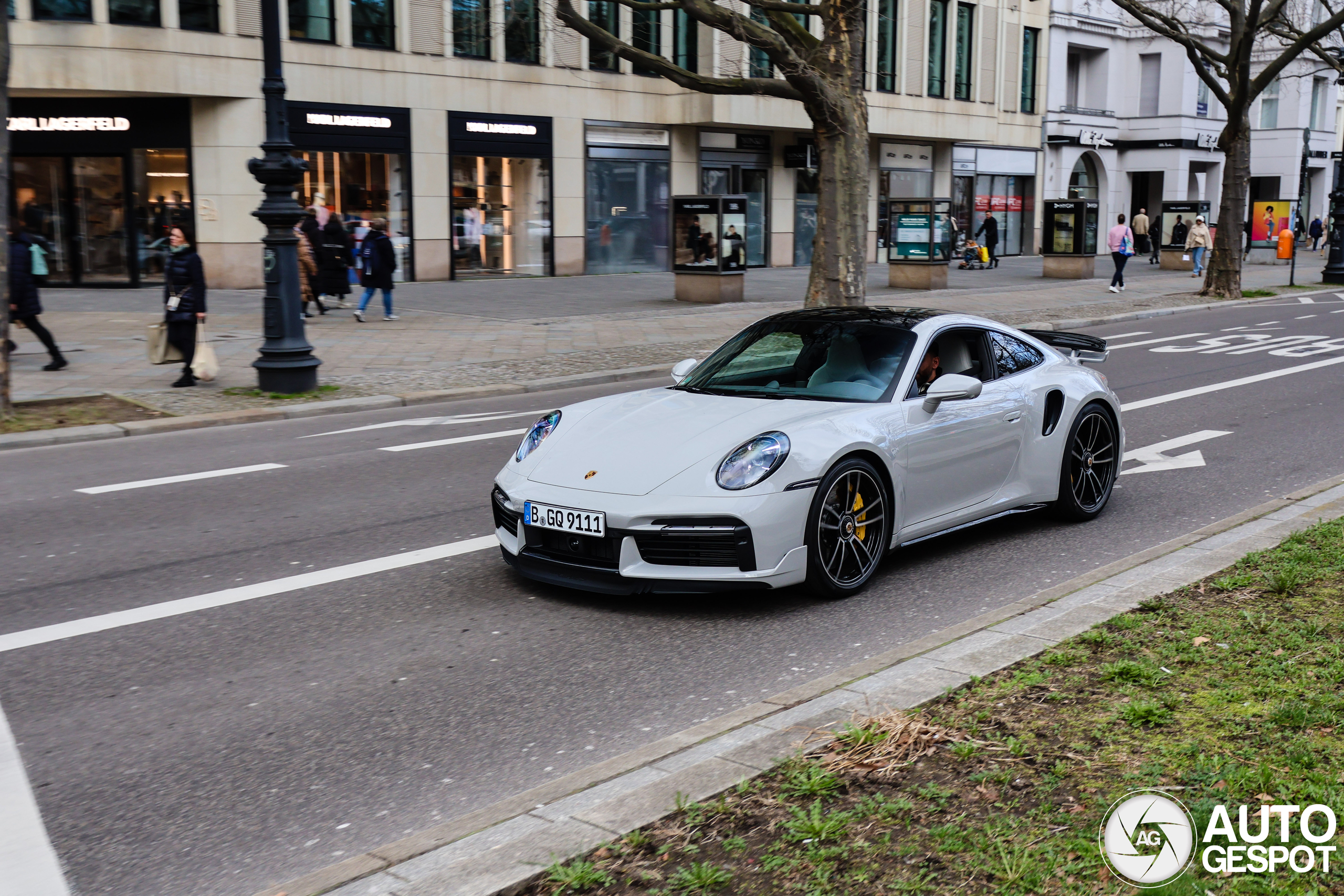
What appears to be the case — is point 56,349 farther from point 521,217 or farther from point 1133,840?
point 521,217

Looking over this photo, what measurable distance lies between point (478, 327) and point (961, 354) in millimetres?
14218

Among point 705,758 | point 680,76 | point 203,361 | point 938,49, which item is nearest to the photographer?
point 705,758

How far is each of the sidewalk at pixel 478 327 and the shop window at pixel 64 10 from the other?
5.24 meters

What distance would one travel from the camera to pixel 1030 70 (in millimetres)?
47406

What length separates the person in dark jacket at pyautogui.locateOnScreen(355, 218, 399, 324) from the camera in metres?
20.6

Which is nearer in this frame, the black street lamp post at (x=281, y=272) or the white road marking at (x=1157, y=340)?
the black street lamp post at (x=281, y=272)

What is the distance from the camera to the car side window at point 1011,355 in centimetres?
740

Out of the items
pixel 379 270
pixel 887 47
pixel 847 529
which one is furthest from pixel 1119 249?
pixel 847 529

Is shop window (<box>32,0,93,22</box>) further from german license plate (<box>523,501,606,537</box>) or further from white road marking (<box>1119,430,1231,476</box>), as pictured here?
german license plate (<box>523,501,606,537</box>)

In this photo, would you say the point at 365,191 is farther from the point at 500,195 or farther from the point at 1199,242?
the point at 1199,242

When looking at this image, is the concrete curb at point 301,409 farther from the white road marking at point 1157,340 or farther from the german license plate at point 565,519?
the white road marking at point 1157,340

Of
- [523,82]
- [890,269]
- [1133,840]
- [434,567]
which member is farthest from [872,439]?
[523,82]

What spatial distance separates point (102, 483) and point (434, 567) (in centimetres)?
384

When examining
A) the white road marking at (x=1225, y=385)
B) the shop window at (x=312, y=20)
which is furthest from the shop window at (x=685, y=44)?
the white road marking at (x=1225, y=385)
